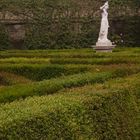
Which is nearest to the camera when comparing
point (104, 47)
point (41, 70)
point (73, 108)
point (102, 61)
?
point (73, 108)

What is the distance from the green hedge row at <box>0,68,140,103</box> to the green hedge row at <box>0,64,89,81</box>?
2.11 metres

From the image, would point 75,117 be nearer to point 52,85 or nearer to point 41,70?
point 52,85

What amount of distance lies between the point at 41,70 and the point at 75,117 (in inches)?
288

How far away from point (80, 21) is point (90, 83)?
19947mm

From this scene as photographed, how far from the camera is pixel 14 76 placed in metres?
13.5

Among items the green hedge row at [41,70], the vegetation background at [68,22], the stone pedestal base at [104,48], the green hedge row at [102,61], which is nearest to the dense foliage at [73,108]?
the green hedge row at [41,70]

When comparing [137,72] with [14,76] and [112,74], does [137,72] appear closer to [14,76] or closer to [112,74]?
[112,74]

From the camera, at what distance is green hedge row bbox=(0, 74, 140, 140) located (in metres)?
5.93

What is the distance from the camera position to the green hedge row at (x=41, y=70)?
1415cm

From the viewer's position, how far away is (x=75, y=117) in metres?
7.08

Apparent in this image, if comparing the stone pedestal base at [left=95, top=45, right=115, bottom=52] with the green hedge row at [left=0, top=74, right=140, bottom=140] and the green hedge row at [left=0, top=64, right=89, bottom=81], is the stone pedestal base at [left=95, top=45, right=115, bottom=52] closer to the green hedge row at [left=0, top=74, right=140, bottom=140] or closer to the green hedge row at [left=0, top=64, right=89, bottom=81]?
the green hedge row at [left=0, top=64, right=89, bottom=81]

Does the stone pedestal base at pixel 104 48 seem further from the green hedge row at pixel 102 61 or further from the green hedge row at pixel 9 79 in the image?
the green hedge row at pixel 9 79

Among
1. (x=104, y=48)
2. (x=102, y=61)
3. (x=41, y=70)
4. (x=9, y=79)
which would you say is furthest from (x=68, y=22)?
(x=9, y=79)

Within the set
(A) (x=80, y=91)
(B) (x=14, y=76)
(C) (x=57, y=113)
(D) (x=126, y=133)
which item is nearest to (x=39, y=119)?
(C) (x=57, y=113)
